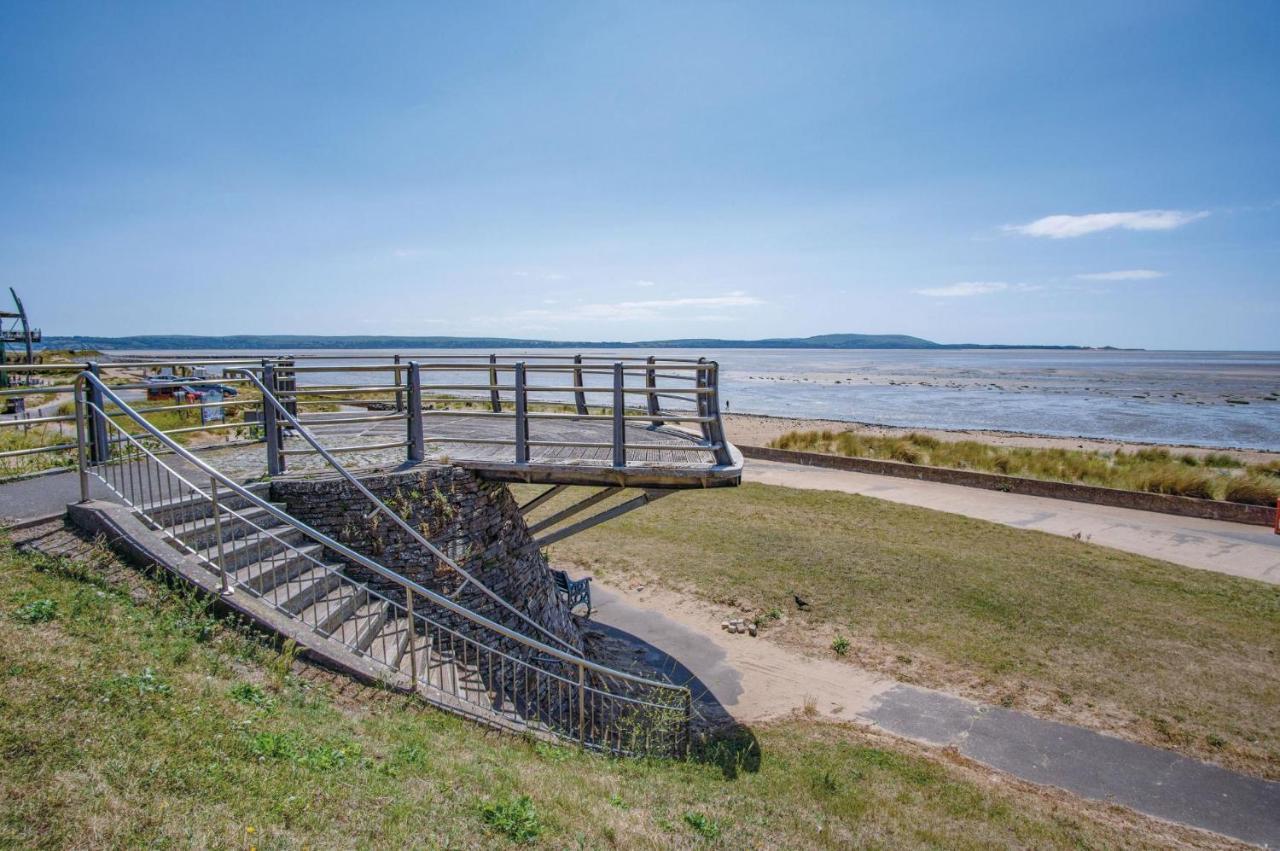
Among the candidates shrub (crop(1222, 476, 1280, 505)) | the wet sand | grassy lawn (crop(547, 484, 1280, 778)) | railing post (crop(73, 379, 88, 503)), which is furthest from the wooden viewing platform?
the wet sand

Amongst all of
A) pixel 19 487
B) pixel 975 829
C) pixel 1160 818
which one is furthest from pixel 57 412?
pixel 1160 818

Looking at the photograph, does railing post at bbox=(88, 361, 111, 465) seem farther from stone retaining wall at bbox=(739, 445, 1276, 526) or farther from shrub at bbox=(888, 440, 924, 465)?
shrub at bbox=(888, 440, 924, 465)

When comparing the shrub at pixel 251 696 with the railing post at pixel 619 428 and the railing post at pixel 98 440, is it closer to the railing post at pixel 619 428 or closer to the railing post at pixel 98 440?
the railing post at pixel 98 440

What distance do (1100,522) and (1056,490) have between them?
3122mm

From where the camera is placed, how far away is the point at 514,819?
13.5ft

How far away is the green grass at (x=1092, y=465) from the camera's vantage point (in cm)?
2167

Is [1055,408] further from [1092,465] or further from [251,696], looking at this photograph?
[251,696]

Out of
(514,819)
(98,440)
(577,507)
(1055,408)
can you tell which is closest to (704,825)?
(514,819)

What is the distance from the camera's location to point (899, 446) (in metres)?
30.0

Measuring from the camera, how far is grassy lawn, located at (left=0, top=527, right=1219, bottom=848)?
332 centimetres

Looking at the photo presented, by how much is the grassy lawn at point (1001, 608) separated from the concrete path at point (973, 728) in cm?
43

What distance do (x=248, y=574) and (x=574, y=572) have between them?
832 cm

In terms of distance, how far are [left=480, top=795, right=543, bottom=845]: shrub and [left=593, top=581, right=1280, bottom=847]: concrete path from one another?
511cm

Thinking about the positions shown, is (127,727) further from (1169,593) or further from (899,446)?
(899,446)
